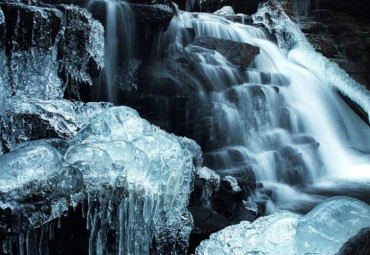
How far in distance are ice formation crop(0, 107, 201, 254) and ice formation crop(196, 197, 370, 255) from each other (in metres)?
0.62

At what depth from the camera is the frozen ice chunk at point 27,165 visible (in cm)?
238

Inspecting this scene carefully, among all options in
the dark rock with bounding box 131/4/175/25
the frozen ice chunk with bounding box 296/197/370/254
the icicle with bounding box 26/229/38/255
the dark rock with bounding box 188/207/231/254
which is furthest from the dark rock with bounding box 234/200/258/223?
the dark rock with bounding box 131/4/175/25

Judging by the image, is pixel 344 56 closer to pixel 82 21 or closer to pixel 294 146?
pixel 294 146

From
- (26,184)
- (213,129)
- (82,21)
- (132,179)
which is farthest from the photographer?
(213,129)

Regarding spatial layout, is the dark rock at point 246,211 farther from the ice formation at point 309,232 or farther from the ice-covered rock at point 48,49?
the ice-covered rock at point 48,49

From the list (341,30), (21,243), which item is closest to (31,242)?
(21,243)

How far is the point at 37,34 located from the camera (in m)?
4.98

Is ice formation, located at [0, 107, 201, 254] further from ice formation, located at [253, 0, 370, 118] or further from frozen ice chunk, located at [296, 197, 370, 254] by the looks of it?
ice formation, located at [253, 0, 370, 118]

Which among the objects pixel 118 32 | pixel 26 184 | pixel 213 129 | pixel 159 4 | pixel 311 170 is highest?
pixel 159 4

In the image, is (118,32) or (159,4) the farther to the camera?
(159,4)

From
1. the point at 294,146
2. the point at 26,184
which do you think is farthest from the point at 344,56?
the point at 26,184

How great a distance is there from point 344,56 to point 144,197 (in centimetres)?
971

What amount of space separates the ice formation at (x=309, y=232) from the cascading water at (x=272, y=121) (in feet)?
7.72

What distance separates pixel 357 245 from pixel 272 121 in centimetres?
526
